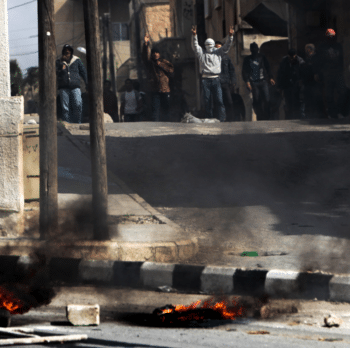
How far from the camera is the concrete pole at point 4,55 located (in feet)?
21.9

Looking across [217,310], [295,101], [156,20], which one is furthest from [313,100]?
[156,20]

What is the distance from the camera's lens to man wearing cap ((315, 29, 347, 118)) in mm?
13484

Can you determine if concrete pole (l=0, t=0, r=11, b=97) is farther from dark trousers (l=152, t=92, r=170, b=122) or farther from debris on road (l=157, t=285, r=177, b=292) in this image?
dark trousers (l=152, t=92, r=170, b=122)

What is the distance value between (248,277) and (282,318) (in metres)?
0.84

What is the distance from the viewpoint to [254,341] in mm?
3525

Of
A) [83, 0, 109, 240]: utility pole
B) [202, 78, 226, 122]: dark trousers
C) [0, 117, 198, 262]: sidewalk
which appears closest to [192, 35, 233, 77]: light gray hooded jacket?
[202, 78, 226, 122]: dark trousers

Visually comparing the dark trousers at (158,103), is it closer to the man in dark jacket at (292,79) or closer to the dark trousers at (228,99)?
the dark trousers at (228,99)

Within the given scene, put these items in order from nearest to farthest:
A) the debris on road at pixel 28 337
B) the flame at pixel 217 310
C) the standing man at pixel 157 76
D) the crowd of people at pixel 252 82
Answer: the debris on road at pixel 28 337
the flame at pixel 217 310
the crowd of people at pixel 252 82
the standing man at pixel 157 76

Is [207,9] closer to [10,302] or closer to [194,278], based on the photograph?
[194,278]

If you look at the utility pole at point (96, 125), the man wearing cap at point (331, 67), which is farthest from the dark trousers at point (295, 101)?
the utility pole at point (96, 125)

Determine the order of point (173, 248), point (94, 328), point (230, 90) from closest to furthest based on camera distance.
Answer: point (94, 328), point (173, 248), point (230, 90)

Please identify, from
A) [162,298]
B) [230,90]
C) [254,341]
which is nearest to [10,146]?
[162,298]

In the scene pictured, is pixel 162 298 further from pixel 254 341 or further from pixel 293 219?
pixel 293 219

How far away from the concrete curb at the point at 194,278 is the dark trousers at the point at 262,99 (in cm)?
1012
